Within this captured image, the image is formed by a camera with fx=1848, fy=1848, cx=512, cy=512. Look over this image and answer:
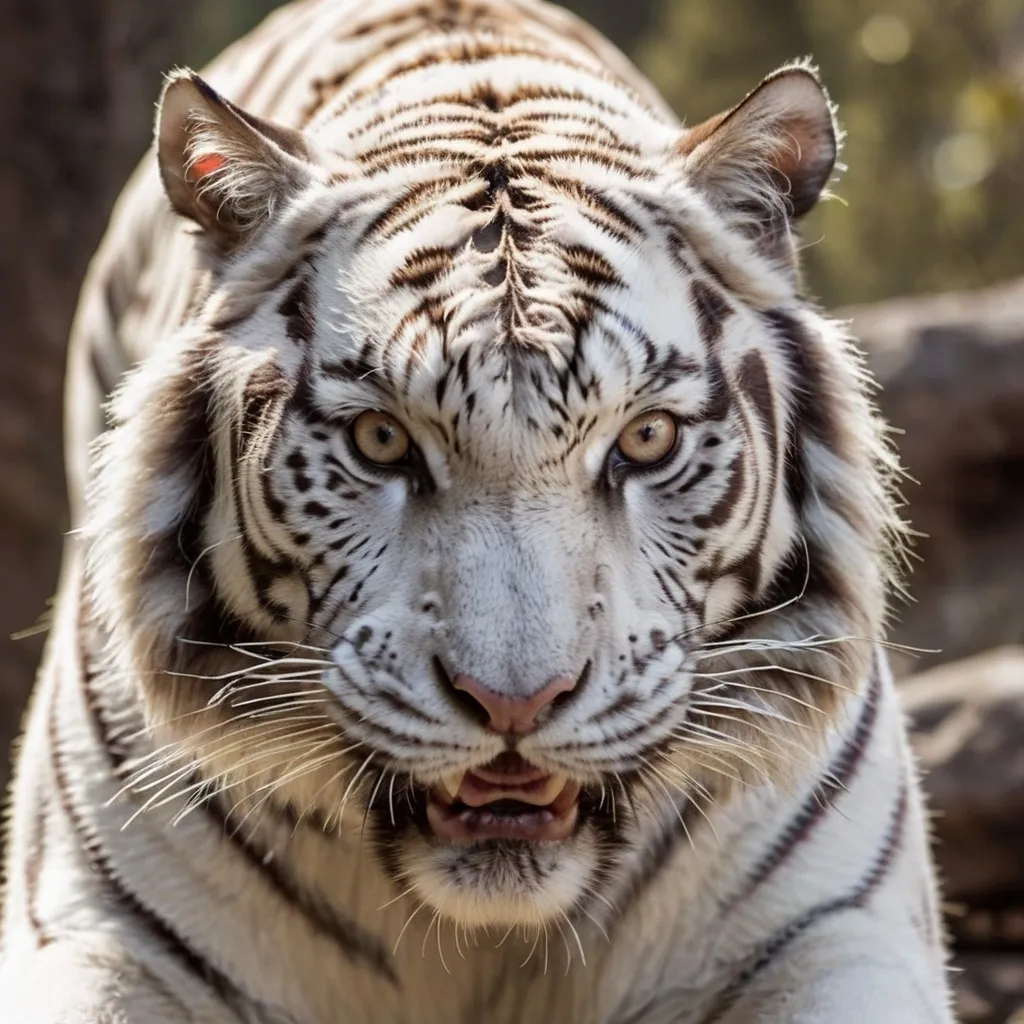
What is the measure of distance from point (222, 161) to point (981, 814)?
65.2 inches

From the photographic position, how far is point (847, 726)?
1988mm

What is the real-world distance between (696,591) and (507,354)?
300mm

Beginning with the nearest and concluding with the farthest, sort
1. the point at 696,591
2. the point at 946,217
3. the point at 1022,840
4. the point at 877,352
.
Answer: the point at 696,591 → the point at 1022,840 → the point at 877,352 → the point at 946,217

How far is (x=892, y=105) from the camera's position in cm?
694

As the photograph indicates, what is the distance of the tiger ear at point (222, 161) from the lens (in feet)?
5.75

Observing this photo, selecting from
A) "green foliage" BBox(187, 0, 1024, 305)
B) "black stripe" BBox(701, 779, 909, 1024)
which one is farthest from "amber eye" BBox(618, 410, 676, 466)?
"green foliage" BBox(187, 0, 1024, 305)

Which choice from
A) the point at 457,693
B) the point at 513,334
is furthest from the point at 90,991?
the point at 513,334

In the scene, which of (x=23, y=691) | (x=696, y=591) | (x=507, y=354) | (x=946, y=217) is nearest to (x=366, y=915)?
(x=696, y=591)

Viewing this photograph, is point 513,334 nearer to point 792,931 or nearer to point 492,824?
point 492,824

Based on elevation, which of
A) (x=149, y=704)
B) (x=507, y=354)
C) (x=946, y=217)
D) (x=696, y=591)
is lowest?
(x=149, y=704)

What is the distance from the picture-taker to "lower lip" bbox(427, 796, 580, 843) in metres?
1.63

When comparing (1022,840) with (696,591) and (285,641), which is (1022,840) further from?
(285,641)

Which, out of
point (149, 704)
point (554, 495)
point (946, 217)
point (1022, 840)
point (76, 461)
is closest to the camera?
point (554, 495)

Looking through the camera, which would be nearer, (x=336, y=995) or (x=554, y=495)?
(x=554, y=495)
